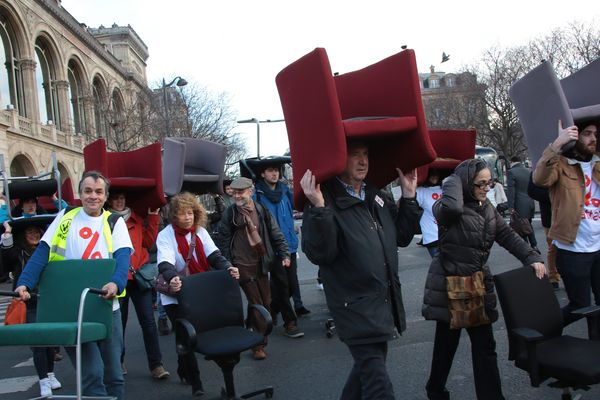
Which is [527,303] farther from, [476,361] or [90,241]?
[90,241]

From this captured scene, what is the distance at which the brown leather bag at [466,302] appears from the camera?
3.75m

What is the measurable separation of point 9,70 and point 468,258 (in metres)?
29.7

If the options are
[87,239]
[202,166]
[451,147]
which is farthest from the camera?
[202,166]

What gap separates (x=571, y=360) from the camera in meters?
3.38

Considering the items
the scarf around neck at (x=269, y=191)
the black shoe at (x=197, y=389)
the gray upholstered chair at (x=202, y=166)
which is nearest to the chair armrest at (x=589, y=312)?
the black shoe at (x=197, y=389)

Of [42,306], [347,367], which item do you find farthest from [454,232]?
[42,306]

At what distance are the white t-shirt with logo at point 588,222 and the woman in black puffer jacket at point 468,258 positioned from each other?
1.82ft

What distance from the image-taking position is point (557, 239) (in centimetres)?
436

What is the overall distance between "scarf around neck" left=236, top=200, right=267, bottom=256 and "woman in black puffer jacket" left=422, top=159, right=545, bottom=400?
2600 millimetres

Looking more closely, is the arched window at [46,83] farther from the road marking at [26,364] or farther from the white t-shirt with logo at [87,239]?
the white t-shirt with logo at [87,239]

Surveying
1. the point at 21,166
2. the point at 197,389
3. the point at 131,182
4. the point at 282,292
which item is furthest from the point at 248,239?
the point at 21,166

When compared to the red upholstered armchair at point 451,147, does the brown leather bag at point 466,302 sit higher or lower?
lower

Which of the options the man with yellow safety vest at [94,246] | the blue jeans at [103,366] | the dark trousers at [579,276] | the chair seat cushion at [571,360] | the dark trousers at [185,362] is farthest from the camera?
the dark trousers at [185,362]

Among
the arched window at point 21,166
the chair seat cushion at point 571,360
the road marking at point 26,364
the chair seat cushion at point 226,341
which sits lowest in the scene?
the road marking at point 26,364
